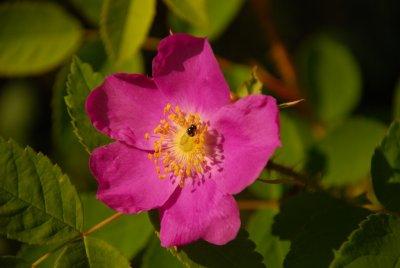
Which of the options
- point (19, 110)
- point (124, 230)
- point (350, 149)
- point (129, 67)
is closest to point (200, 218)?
point (124, 230)

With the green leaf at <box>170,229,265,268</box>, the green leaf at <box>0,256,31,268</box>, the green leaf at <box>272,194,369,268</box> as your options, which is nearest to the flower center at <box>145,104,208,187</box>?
the green leaf at <box>170,229,265,268</box>

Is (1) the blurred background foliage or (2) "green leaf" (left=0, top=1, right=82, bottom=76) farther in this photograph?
(2) "green leaf" (left=0, top=1, right=82, bottom=76)

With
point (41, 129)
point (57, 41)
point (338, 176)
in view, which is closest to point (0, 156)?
point (57, 41)

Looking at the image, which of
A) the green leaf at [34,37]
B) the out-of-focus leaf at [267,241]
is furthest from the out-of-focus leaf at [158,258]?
the green leaf at [34,37]

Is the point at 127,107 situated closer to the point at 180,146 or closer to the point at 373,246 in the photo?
the point at 180,146

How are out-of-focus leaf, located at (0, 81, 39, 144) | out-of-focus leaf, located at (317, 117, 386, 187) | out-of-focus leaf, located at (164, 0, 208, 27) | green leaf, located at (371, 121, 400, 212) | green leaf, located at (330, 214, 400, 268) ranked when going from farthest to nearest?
out-of-focus leaf, located at (0, 81, 39, 144)
out-of-focus leaf, located at (317, 117, 386, 187)
out-of-focus leaf, located at (164, 0, 208, 27)
green leaf, located at (371, 121, 400, 212)
green leaf, located at (330, 214, 400, 268)

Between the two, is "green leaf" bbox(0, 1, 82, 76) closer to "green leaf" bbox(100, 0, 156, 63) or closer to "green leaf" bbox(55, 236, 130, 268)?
"green leaf" bbox(100, 0, 156, 63)
